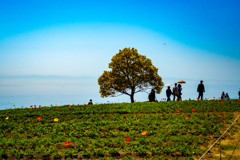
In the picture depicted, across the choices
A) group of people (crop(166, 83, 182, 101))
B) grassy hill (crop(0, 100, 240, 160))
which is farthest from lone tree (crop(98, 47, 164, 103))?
grassy hill (crop(0, 100, 240, 160))

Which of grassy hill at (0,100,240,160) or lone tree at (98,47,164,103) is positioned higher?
lone tree at (98,47,164,103)

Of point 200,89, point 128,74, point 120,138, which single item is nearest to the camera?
point 120,138

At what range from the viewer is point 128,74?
31.8m

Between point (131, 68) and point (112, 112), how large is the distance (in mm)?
18565

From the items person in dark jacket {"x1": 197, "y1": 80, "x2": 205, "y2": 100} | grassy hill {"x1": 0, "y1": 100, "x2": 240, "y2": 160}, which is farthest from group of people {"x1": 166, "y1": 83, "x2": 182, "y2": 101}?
grassy hill {"x1": 0, "y1": 100, "x2": 240, "y2": 160}

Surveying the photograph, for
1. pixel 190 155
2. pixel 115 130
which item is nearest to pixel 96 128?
pixel 115 130

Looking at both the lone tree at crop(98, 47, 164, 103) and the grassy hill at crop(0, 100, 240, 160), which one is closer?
the grassy hill at crop(0, 100, 240, 160)

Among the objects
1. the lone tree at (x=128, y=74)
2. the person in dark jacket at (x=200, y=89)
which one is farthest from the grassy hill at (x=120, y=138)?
the lone tree at (x=128, y=74)

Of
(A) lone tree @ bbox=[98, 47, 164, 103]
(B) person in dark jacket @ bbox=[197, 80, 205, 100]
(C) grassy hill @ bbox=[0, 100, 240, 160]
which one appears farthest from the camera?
(A) lone tree @ bbox=[98, 47, 164, 103]

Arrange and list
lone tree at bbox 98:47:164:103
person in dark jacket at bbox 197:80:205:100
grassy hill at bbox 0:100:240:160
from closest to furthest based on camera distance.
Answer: grassy hill at bbox 0:100:240:160 → person in dark jacket at bbox 197:80:205:100 → lone tree at bbox 98:47:164:103

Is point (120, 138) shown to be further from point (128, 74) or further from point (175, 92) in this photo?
point (128, 74)

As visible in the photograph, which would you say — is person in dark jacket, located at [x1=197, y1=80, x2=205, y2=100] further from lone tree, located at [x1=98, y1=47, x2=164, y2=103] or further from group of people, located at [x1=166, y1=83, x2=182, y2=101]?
lone tree, located at [x1=98, y1=47, x2=164, y2=103]

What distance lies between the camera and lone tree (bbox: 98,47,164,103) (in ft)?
103

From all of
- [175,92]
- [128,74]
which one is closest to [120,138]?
[175,92]
